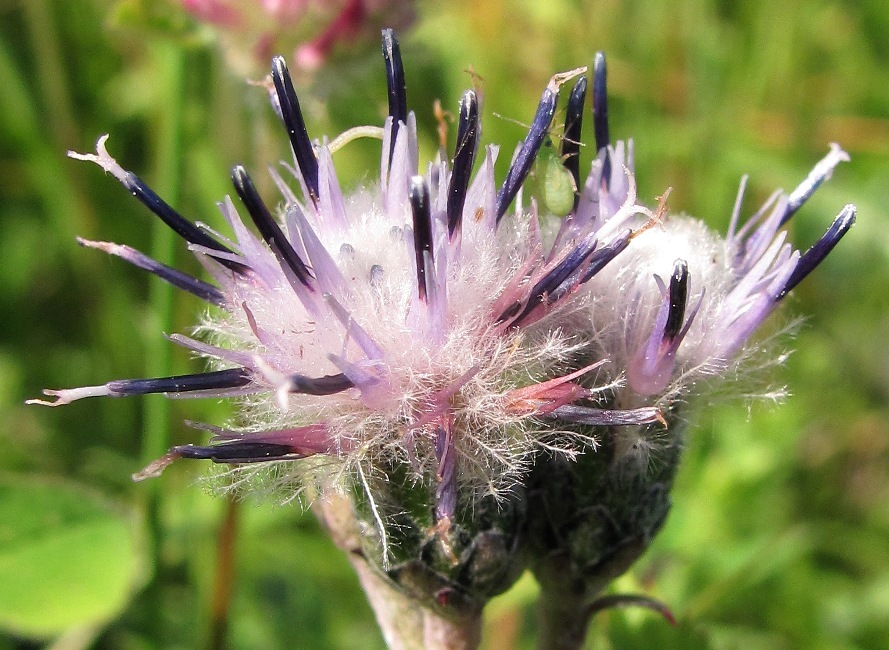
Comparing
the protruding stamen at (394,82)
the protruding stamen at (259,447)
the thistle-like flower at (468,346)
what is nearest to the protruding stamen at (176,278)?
the thistle-like flower at (468,346)

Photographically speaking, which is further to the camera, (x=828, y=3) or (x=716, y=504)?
(x=828, y=3)

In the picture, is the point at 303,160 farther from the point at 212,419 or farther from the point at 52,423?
the point at 52,423

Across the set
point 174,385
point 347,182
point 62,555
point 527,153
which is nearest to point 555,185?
point 527,153

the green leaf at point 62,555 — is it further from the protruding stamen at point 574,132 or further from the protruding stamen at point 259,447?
the protruding stamen at point 574,132

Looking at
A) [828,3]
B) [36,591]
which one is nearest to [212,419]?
[36,591]

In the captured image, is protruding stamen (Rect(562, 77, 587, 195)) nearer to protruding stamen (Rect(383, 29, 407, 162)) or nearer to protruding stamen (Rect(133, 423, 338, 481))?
protruding stamen (Rect(383, 29, 407, 162))

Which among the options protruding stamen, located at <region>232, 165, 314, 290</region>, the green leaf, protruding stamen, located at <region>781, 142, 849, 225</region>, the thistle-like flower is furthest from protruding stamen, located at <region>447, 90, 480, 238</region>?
the green leaf
